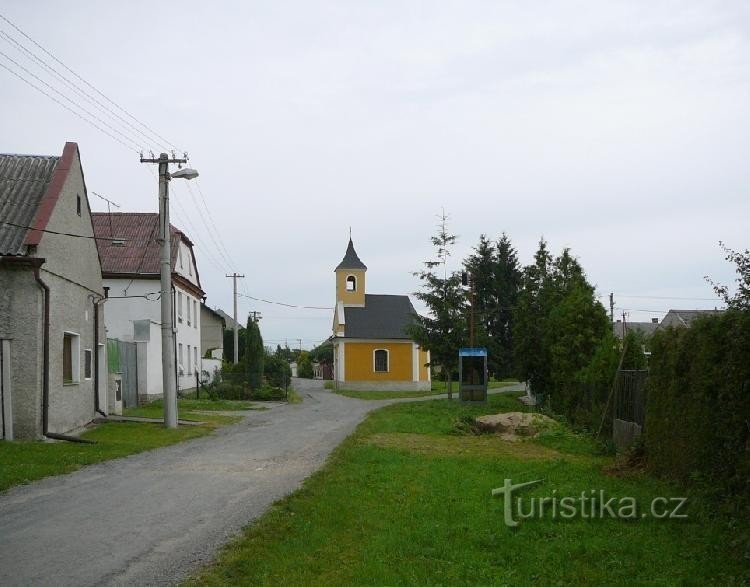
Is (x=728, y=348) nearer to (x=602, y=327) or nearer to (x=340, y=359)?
(x=602, y=327)

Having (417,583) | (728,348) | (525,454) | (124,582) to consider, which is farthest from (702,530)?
(525,454)

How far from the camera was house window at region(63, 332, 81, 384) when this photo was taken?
19703 millimetres

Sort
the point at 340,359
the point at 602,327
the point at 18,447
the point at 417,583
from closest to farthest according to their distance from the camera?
the point at 417,583 → the point at 18,447 → the point at 602,327 → the point at 340,359

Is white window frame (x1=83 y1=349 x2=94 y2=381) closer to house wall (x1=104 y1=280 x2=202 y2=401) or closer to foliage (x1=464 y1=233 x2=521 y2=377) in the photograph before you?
house wall (x1=104 y1=280 x2=202 y2=401)

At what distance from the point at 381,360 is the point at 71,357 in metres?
35.7

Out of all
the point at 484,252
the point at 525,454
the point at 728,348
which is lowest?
the point at 525,454

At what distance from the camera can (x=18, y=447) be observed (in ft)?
51.3

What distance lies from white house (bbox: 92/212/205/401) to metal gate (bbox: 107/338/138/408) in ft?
3.41

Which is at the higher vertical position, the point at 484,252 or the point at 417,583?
the point at 484,252

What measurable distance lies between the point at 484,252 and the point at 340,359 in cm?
1608

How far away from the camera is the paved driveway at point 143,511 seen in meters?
6.88

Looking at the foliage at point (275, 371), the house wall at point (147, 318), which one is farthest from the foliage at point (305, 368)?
the house wall at point (147, 318)

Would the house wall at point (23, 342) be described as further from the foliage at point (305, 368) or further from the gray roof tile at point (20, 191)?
the foliage at point (305, 368)

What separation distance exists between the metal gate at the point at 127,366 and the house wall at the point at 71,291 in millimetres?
3250
